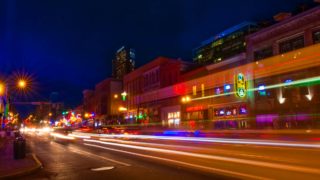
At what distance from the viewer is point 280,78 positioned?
3944 centimetres

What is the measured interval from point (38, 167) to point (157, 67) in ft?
155

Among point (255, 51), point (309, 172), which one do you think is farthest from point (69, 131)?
point (309, 172)

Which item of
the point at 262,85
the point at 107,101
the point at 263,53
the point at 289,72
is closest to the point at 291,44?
the point at 289,72

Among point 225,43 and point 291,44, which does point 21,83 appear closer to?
point 291,44

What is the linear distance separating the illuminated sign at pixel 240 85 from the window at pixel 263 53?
3.27 metres

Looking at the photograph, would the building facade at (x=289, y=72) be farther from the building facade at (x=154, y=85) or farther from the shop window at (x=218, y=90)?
the building facade at (x=154, y=85)

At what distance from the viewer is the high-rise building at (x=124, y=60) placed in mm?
183100

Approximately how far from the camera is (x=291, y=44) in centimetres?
3866

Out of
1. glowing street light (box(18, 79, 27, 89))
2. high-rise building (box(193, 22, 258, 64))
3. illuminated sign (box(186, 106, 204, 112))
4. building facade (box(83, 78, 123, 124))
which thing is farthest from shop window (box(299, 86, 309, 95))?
high-rise building (box(193, 22, 258, 64))

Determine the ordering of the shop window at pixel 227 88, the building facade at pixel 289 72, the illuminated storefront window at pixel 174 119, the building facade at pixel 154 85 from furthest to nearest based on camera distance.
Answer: the building facade at pixel 154 85 → the illuminated storefront window at pixel 174 119 → the shop window at pixel 227 88 → the building facade at pixel 289 72

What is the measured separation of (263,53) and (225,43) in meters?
68.4

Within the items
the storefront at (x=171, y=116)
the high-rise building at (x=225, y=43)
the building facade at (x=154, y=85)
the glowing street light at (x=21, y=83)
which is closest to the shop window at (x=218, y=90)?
the storefront at (x=171, y=116)

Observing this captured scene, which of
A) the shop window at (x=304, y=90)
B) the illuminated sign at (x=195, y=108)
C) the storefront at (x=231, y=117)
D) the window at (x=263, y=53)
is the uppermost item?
the window at (x=263, y=53)

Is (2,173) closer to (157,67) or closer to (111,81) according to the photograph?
(157,67)
